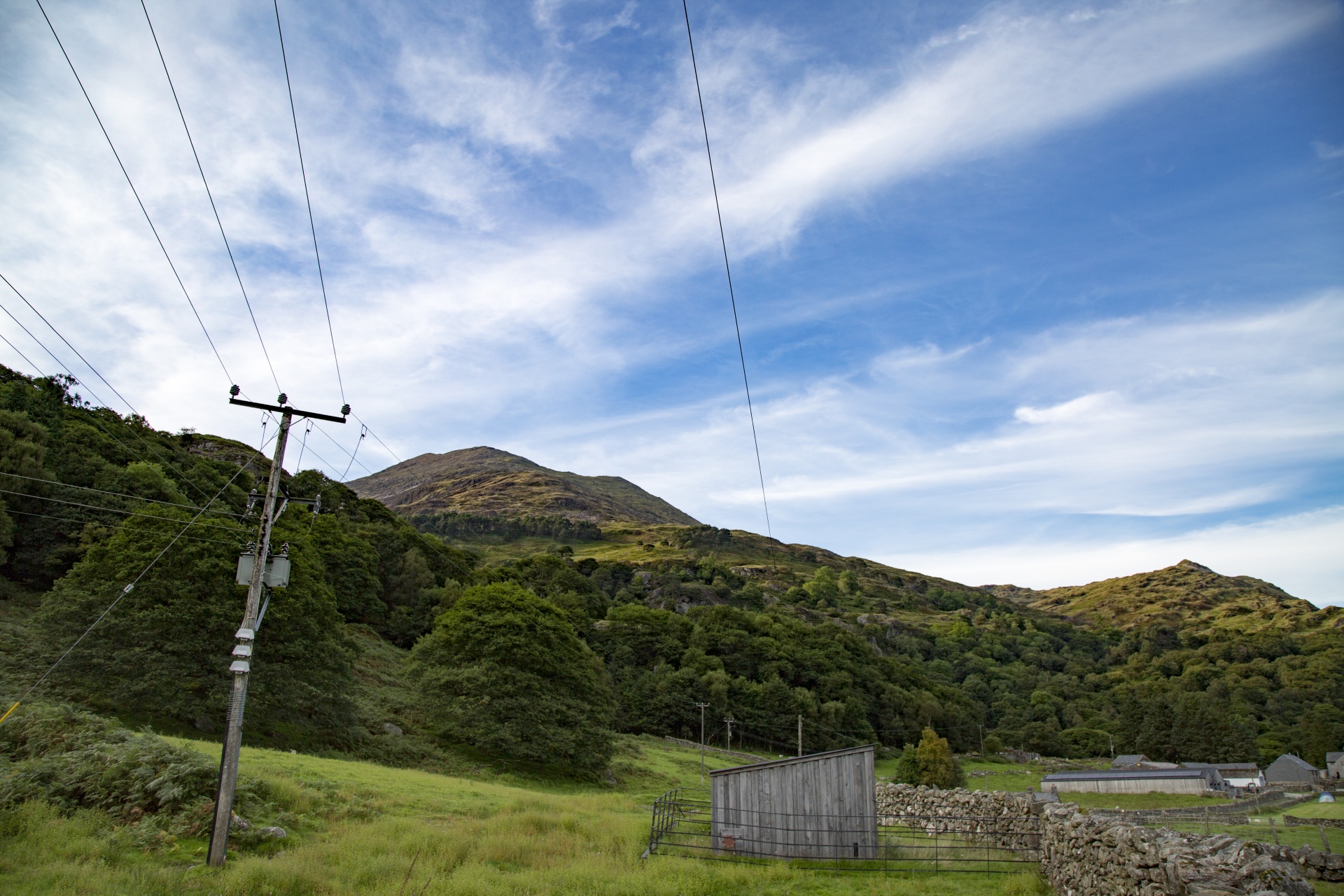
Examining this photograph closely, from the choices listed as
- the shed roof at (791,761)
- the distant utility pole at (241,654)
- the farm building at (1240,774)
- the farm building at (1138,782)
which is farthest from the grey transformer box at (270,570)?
the farm building at (1240,774)

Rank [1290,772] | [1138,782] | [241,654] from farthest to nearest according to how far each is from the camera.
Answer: [1290,772] < [1138,782] < [241,654]

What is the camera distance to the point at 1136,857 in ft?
42.7

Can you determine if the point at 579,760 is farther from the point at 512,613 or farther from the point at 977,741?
the point at 977,741

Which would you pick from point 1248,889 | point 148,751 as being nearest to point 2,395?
point 148,751

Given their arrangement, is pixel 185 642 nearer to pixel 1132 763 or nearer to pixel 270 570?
pixel 270 570

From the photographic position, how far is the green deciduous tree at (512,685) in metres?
41.9

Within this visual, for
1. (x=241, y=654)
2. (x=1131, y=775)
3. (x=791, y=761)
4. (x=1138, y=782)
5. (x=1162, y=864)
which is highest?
(x=241, y=654)

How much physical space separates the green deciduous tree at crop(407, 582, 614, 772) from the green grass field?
15795 mm

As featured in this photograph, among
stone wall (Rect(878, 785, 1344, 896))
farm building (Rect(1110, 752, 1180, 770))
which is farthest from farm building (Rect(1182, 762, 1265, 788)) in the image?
stone wall (Rect(878, 785, 1344, 896))

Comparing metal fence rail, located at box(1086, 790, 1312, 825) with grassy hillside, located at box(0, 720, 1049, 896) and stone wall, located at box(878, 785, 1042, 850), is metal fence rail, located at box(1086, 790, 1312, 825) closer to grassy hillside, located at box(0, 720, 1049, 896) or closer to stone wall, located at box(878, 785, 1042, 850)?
stone wall, located at box(878, 785, 1042, 850)

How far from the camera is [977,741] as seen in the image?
115062 mm

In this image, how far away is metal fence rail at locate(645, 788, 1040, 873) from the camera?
20.3 m

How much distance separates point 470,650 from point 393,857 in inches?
1229

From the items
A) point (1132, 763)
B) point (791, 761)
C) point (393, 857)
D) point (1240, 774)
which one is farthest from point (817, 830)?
point (1132, 763)
